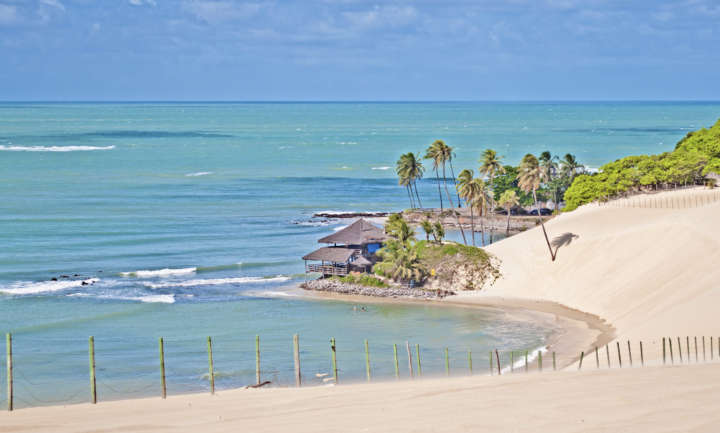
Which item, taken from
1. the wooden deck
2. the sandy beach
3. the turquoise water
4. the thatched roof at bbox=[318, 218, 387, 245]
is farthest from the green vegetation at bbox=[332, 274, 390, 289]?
the sandy beach

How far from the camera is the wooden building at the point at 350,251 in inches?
2292

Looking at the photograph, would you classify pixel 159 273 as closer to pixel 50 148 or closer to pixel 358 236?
pixel 358 236

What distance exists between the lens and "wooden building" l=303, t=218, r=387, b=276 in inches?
2292

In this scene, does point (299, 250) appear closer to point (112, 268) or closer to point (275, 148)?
point (112, 268)

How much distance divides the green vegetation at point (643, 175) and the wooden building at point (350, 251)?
20.1 meters

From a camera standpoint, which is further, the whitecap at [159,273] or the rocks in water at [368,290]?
the whitecap at [159,273]

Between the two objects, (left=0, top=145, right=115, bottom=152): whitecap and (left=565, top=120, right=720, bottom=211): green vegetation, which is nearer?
(left=565, top=120, right=720, bottom=211): green vegetation

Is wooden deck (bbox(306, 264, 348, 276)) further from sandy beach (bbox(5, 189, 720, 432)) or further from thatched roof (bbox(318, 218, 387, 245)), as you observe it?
sandy beach (bbox(5, 189, 720, 432))

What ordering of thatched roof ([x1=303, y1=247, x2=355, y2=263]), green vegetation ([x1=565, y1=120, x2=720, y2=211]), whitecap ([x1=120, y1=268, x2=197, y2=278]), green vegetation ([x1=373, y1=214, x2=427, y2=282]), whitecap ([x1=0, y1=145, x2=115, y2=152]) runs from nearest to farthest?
green vegetation ([x1=373, y1=214, x2=427, y2=282])
thatched roof ([x1=303, y1=247, x2=355, y2=263])
whitecap ([x1=120, y1=268, x2=197, y2=278])
green vegetation ([x1=565, y1=120, x2=720, y2=211])
whitecap ([x1=0, y1=145, x2=115, y2=152])

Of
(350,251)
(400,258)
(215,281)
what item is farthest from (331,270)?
(215,281)

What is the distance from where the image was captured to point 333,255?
192 ft

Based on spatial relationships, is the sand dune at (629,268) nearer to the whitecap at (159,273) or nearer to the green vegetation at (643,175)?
the green vegetation at (643,175)

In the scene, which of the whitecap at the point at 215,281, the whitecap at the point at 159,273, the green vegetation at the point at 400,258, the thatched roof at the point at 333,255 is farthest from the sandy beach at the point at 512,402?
the whitecap at the point at 159,273

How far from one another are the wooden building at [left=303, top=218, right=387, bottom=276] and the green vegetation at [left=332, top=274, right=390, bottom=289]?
0.81 m
